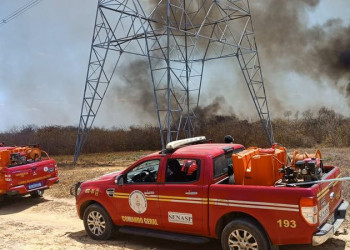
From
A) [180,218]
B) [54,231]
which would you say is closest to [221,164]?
[180,218]

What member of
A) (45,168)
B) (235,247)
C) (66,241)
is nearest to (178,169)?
(235,247)

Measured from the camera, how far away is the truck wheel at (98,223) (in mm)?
7195

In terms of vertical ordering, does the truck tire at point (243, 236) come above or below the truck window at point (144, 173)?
below

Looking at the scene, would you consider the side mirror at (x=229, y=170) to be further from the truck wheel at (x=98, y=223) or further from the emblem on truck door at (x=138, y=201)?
the truck wheel at (x=98, y=223)

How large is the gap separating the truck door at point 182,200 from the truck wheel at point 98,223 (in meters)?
1.34

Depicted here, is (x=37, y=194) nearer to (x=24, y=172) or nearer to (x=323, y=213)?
(x=24, y=172)

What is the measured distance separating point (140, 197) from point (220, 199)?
1.55 m

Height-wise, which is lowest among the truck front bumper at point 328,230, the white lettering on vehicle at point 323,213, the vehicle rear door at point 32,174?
the truck front bumper at point 328,230

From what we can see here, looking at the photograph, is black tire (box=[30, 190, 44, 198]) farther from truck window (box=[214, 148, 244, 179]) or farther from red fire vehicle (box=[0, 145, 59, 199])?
truck window (box=[214, 148, 244, 179])

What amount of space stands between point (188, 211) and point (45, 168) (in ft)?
22.2

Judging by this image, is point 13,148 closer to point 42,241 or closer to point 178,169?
point 42,241

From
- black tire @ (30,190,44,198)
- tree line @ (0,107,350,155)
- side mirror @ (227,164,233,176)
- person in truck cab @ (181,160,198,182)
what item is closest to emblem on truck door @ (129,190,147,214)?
person in truck cab @ (181,160,198,182)

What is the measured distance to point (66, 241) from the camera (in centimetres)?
745

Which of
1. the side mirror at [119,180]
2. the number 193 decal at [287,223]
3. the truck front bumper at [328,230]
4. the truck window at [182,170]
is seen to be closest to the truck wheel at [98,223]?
the side mirror at [119,180]
